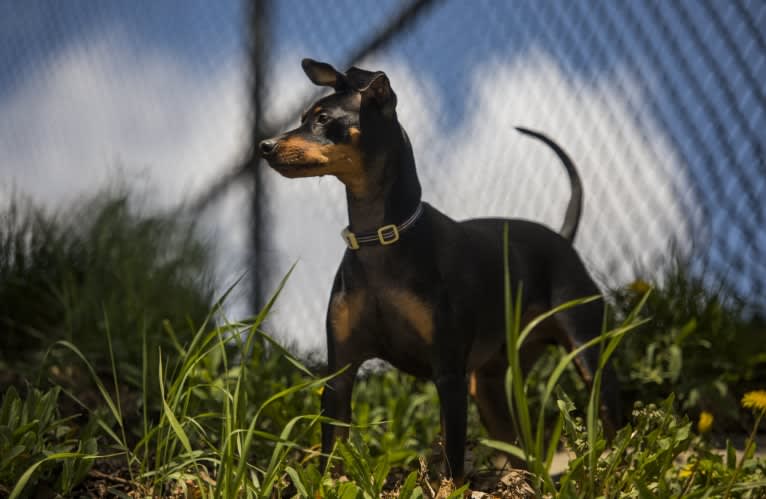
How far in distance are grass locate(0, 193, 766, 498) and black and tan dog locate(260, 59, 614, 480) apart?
156 millimetres

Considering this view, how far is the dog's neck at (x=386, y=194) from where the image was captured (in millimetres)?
1870

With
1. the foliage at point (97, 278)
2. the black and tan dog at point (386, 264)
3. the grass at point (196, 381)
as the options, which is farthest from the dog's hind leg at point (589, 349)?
the foliage at point (97, 278)

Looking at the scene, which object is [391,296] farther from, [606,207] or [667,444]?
[606,207]

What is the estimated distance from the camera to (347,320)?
192 cm

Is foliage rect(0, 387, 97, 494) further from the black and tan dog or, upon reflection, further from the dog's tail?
the dog's tail

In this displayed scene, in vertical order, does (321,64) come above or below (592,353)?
above

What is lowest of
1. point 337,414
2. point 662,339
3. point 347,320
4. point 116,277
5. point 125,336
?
point 662,339

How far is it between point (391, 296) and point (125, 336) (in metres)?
1.82

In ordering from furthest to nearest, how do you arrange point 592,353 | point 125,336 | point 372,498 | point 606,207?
1. point 606,207
2. point 125,336
3. point 592,353
4. point 372,498

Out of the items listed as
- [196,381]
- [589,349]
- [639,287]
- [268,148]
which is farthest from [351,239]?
[639,287]

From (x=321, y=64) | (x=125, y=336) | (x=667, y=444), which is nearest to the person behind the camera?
(x=667, y=444)

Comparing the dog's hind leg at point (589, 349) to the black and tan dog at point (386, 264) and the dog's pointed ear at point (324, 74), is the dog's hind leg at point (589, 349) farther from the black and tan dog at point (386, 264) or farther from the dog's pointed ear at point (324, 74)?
the dog's pointed ear at point (324, 74)

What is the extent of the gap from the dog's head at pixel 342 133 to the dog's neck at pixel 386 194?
0.07ft

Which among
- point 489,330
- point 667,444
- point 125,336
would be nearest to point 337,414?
point 489,330
